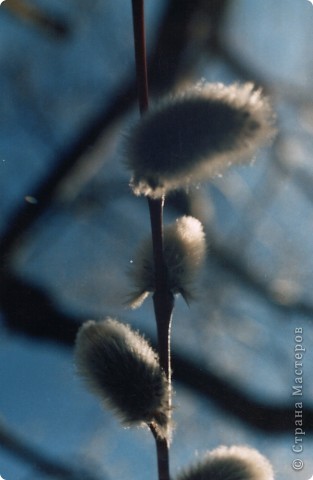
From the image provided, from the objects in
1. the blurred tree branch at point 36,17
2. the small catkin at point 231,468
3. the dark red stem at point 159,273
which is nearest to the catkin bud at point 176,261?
the dark red stem at point 159,273

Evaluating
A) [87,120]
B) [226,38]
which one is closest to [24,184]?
[87,120]

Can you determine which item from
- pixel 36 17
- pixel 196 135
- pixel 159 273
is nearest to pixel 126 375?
pixel 159 273

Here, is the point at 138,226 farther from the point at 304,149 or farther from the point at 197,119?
the point at 197,119

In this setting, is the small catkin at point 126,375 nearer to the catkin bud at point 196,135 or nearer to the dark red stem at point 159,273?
the dark red stem at point 159,273

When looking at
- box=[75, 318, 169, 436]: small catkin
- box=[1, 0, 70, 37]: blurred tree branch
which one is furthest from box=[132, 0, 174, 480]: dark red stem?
box=[1, 0, 70, 37]: blurred tree branch

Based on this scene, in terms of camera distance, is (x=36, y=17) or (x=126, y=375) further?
(x=36, y=17)

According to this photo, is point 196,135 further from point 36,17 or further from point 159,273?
point 36,17
